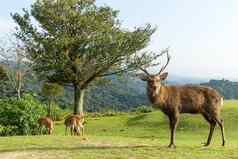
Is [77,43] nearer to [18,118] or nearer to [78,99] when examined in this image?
[78,99]

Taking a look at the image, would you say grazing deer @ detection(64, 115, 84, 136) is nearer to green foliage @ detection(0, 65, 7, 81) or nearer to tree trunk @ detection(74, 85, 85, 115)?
tree trunk @ detection(74, 85, 85, 115)

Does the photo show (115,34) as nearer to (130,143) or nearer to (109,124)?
(109,124)

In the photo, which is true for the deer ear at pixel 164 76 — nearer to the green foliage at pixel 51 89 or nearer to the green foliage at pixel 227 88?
the green foliage at pixel 51 89

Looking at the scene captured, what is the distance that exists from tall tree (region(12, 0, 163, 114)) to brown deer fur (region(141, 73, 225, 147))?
23.3m

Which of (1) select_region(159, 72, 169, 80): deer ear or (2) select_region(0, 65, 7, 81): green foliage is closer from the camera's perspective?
(1) select_region(159, 72, 169, 80): deer ear

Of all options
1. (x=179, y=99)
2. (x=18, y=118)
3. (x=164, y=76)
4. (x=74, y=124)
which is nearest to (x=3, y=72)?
(x=18, y=118)

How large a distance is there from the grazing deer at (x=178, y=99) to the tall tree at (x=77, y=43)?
76.5ft

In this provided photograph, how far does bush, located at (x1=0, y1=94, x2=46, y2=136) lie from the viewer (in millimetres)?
25766

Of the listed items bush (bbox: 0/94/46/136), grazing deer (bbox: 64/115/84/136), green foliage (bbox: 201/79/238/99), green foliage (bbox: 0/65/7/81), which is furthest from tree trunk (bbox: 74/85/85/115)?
green foliage (bbox: 201/79/238/99)

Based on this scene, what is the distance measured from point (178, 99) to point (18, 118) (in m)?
13.1

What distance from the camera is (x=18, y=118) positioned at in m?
25.8

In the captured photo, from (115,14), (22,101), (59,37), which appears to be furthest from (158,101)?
(115,14)

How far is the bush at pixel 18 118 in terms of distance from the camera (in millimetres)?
25766

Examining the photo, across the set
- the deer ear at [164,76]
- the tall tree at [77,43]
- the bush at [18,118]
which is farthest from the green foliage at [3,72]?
the deer ear at [164,76]
